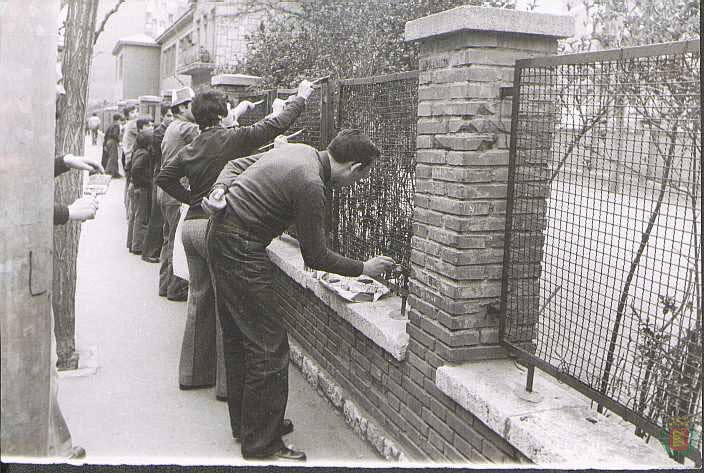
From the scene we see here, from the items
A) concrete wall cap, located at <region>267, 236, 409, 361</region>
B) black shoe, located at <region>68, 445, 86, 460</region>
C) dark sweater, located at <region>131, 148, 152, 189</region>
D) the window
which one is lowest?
black shoe, located at <region>68, 445, 86, 460</region>

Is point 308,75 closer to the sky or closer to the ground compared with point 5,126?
closer to the sky

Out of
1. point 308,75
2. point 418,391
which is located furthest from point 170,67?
point 418,391

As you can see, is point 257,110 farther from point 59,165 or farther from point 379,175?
point 59,165

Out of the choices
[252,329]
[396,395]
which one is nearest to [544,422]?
[396,395]

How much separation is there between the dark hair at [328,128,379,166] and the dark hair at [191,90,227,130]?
Answer: 54.7 inches

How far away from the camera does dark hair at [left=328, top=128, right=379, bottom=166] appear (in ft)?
11.9

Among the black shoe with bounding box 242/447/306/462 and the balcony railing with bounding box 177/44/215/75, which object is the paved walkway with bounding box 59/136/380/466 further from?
the balcony railing with bounding box 177/44/215/75

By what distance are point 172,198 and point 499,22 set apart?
4723mm

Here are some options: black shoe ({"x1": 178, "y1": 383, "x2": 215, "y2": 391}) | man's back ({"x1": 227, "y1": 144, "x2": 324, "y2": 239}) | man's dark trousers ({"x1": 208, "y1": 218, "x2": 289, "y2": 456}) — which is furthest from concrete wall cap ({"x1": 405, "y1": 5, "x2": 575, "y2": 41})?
black shoe ({"x1": 178, "y1": 383, "x2": 215, "y2": 391})

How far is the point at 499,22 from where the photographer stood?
123 inches

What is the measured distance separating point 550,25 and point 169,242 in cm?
498

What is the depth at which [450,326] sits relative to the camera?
333 centimetres

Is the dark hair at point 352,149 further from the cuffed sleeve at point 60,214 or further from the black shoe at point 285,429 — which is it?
the black shoe at point 285,429

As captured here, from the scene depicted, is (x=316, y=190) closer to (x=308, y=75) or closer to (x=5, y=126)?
(x=5, y=126)
